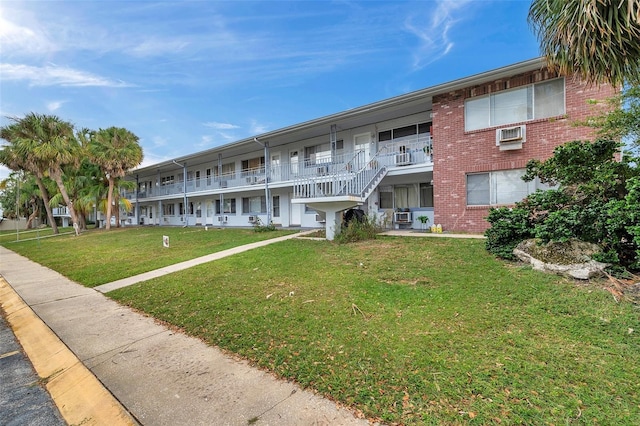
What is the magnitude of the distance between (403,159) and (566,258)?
9337 mm

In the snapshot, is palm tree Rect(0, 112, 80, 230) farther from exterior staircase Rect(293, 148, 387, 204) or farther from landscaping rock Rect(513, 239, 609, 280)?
landscaping rock Rect(513, 239, 609, 280)

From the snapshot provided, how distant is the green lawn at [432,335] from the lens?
252 cm

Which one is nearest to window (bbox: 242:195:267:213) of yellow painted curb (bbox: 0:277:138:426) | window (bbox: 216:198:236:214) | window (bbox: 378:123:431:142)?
window (bbox: 216:198:236:214)

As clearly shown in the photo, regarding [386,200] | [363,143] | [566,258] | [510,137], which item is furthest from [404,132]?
[566,258]

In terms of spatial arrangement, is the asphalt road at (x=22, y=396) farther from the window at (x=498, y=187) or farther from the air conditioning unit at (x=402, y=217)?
the air conditioning unit at (x=402, y=217)

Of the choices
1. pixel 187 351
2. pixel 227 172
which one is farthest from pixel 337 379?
pixel 227 172

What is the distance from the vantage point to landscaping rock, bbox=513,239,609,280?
5.25 m

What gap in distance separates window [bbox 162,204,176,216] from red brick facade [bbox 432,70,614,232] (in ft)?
91.6

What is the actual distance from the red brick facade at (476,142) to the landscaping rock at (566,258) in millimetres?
5910

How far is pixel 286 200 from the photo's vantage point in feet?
68.3

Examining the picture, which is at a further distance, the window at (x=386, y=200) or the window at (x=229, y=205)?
the window at (x=229, y=205)

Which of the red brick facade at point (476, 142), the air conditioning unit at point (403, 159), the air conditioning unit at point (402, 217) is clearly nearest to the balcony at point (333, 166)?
the air conditioning unit at point (403, 159)

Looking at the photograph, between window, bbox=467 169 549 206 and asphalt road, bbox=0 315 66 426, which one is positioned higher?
window, bbox=467 169 549 206

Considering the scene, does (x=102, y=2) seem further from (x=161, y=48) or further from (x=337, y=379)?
(x=337, y=379)
